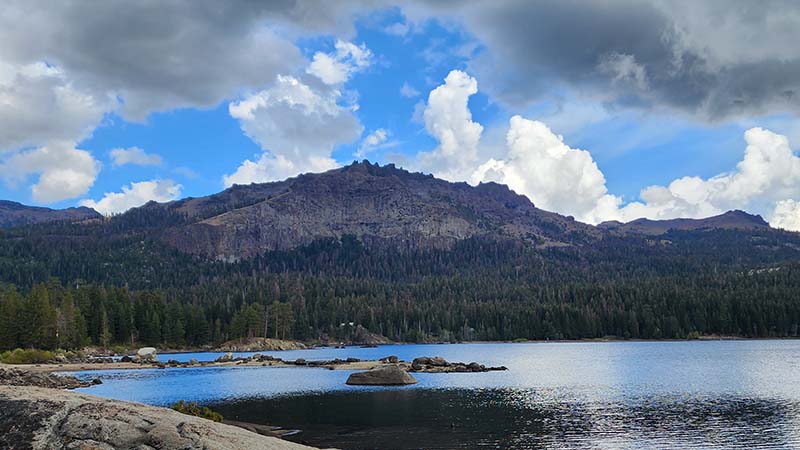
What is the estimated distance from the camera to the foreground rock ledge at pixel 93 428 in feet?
77.2

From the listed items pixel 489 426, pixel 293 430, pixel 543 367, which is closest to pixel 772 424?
pixel 489 426

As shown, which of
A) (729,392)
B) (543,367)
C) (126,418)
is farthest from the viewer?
(543,367)

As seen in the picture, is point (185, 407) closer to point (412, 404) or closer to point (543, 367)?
point (412, 404)

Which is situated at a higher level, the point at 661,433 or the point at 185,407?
the point at 185,407

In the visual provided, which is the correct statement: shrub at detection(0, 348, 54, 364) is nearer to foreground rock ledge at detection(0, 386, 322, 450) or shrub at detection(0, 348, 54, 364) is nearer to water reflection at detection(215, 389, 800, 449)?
water reflection at detection(215, 389, 800, 449)

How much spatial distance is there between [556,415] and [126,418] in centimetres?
5503

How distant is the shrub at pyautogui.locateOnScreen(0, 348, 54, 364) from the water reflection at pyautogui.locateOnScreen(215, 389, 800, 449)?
78.4 metres

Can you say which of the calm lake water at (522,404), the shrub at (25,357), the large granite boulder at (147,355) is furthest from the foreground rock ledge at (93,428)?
the large granite boulder at (147,355)

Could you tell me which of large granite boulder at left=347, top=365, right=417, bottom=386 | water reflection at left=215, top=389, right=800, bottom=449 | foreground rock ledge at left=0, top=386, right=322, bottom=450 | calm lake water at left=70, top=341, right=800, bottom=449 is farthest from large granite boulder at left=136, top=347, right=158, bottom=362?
foreground rock ledge at left=0, top=386, right=322, bottom=450

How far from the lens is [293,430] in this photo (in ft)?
201

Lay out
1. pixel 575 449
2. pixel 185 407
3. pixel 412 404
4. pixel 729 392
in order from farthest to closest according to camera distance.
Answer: pixel 729 392, pixel 412 404, pixel 185 407, pixel 575 449

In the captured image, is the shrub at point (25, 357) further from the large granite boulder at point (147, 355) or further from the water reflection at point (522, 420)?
the water reflection at point (522, 420)

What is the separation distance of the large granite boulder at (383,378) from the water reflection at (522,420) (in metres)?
13.7

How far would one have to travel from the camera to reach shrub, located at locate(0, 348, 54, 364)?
435 ft
